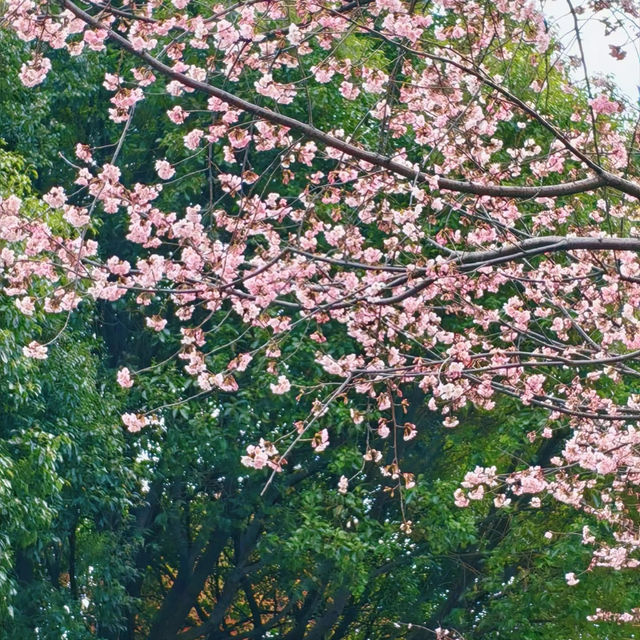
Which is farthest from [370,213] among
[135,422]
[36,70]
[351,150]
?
[351,150]

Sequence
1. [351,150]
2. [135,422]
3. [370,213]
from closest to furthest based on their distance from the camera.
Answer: [351,150]
[135,422]
[370,213]

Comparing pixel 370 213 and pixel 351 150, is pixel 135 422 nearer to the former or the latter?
pixel 370 213

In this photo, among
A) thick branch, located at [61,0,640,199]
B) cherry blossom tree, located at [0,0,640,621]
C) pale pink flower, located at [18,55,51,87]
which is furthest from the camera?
pale pink flower, located at [18,55,51,87]

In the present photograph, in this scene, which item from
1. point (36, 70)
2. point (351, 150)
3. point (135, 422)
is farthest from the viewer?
point (135, 422)

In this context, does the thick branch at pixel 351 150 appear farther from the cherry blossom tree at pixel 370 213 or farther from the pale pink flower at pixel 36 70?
the pale pink flower at pixel 36 70

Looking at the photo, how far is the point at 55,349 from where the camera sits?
40.0 ft

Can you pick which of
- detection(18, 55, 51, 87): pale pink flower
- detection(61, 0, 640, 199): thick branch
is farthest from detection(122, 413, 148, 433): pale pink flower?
detection(61, 0, 640, 199): thick branch

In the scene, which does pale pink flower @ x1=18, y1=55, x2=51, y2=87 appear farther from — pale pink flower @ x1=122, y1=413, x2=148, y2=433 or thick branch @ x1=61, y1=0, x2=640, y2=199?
pale pink flower @ x1=122, y1=413, x2=148, y2=433

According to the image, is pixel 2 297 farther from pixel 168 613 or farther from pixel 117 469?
pixel 168 613

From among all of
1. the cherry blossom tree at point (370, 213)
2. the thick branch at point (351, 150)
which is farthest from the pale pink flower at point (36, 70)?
the thick branch at point (351, 150)

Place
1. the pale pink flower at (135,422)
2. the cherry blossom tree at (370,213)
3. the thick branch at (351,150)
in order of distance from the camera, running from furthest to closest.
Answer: the pale pink flower at (135,422) → the cherry blossom tree at (370,213) → the thick branch at (351,150)

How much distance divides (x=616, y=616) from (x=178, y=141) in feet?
25.6

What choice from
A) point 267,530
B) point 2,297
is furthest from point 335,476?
point 2,297

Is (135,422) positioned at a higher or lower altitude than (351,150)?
lower
